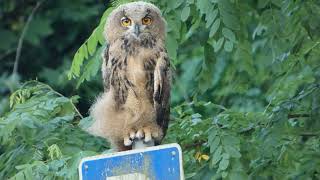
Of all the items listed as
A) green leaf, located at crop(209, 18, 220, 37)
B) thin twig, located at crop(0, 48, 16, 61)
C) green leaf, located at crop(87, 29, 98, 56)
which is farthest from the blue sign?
thin twig, located at crop(0, 48, 16, 61)

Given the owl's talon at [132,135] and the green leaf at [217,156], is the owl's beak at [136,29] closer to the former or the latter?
the owl's talon at [132,135]

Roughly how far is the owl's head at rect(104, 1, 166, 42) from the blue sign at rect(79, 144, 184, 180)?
615 millimetres

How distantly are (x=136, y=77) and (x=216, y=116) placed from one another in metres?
1.25

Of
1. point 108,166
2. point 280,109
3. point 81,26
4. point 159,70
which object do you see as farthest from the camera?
point 81,26

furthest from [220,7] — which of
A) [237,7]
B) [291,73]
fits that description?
[291,73]

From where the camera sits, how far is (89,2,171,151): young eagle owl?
432cm

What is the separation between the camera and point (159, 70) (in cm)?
432

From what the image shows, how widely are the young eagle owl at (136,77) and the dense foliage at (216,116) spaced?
0.47 meters

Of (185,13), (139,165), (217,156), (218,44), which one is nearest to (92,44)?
(185,13)

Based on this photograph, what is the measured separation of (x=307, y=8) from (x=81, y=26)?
5.30m

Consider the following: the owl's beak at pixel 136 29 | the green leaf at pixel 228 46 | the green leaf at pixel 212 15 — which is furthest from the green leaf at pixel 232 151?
the owl's beak at pixel 136 29

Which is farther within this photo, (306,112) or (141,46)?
(306,112)

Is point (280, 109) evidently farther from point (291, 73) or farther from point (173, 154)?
point (173, 154)

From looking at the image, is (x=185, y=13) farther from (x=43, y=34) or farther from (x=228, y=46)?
(x=43, y=34)
